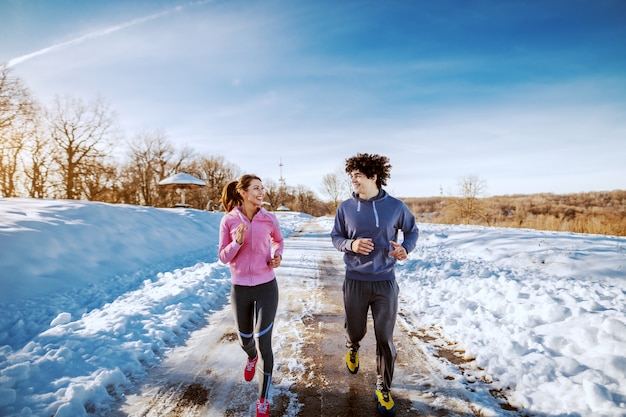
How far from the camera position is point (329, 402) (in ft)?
9.04

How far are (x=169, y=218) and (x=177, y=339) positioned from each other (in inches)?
463

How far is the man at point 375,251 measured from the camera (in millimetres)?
2676

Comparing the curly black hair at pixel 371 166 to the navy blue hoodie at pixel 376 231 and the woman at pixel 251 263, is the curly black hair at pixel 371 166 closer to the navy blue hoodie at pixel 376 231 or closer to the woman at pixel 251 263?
the navy blue hoodie at pixel 376 231

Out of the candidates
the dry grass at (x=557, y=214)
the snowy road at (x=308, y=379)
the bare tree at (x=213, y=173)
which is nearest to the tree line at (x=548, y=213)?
the dry grass at (x=557, y=214)

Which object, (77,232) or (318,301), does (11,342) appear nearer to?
(318,301)

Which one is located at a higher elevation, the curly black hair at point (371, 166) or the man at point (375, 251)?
the curly black hair at point (371, 166)

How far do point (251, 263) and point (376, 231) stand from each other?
1210 mm

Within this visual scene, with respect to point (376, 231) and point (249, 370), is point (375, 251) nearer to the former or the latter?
point (376, 231)

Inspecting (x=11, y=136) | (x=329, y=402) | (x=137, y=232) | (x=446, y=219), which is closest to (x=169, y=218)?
(x=137, y=232)

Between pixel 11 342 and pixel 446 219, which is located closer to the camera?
pixel 11 342

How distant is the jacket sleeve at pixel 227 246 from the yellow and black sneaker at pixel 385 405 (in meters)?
1.82

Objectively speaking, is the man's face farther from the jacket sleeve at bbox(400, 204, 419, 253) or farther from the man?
the jacket sleeve at bbox(400, 204, 419, 253)

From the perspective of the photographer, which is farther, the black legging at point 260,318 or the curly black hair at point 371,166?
the curly black hair at point 371,166

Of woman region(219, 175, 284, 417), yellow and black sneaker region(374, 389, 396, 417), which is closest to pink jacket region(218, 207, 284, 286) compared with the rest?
woman region(219, 175, 284, 417)
